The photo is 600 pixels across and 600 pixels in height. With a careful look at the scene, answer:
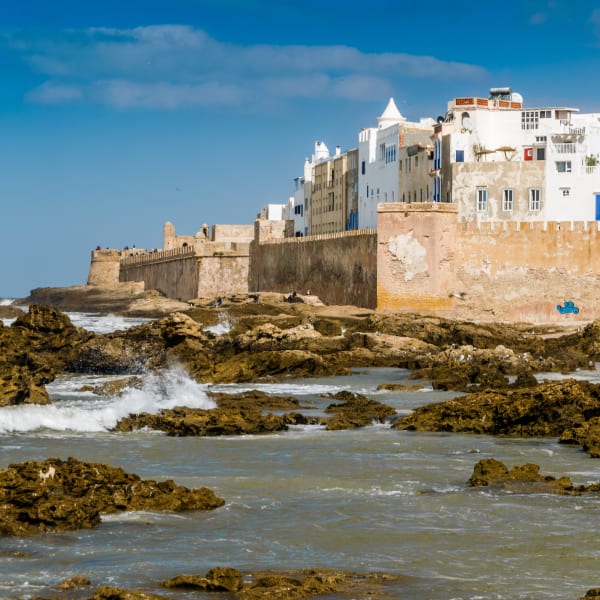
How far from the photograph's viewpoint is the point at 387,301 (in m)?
42.5

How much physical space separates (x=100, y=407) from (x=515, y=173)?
28.7 metres

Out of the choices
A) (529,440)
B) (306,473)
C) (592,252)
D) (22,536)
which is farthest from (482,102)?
(22,536)

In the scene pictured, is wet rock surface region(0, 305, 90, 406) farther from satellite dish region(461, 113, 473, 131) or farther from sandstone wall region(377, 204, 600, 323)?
satellite dish region(461, 113, 473, 131)

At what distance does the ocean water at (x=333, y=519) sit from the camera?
9.37 metres

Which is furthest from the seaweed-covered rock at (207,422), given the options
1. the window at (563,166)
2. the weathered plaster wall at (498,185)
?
the window at (563,166)

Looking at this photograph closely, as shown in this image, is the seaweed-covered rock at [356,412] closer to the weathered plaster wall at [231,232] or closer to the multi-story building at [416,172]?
the multi-story building at [416,172]

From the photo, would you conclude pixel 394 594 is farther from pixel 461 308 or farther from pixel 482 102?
pixel 482 102

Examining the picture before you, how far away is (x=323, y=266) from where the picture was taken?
50.7 meters

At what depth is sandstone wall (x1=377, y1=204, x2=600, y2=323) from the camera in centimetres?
4203

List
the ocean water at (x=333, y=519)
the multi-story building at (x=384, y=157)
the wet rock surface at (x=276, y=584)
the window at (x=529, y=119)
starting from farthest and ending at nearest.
Result: the multi-story building at (x=384, y=157), the window at (x=529, y=119), the ocean water at (x=333, y=519), the wet rock surface at (x=276, y=584)

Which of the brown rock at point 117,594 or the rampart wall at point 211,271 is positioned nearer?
the brown rock at point 117,594

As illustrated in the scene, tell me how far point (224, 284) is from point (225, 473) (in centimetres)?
4996

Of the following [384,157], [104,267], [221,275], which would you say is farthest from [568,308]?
[104,267]

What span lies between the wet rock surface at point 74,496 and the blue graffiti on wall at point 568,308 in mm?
31467
